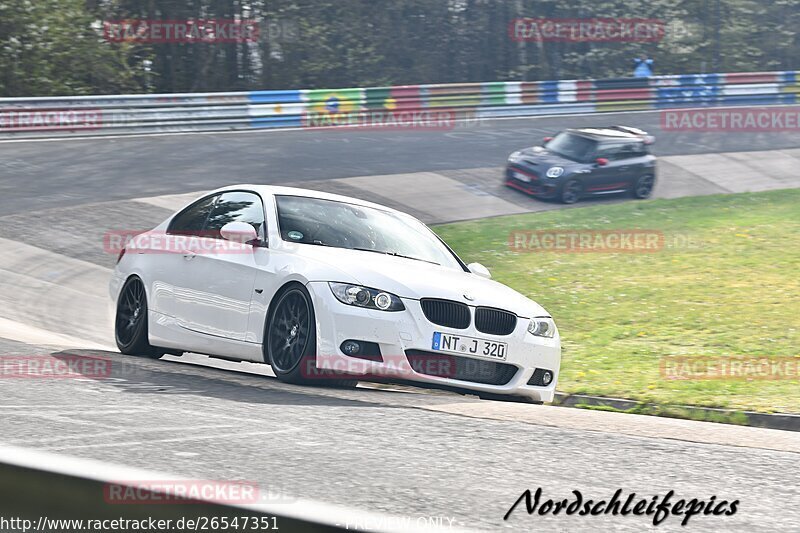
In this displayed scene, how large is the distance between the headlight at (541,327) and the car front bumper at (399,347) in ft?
0.65

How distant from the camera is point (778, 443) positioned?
19.6 feet

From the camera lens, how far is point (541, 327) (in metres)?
7.98

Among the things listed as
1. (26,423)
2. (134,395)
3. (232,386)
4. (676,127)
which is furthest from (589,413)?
(676,127)

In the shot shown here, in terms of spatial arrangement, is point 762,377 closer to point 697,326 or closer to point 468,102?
point 697,326

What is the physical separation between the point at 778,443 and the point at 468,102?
92.6ft

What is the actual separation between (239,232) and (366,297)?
4.26 ft

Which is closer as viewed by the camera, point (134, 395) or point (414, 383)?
point (134, 395)

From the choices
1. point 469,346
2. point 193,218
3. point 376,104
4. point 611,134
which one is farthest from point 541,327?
point 376,104

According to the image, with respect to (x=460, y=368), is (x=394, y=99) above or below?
below

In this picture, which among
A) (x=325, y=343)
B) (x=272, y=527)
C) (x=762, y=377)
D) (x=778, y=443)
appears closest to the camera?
(x=272, y=527)

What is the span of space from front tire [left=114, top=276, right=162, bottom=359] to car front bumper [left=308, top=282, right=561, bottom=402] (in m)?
2.29

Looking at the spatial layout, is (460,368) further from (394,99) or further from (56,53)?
(56,53)

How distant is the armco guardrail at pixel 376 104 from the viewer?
2589 cm

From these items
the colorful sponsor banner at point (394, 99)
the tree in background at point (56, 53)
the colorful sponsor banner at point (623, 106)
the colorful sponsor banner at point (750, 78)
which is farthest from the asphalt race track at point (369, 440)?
the colorful sponsor banner at point (750, 78)
